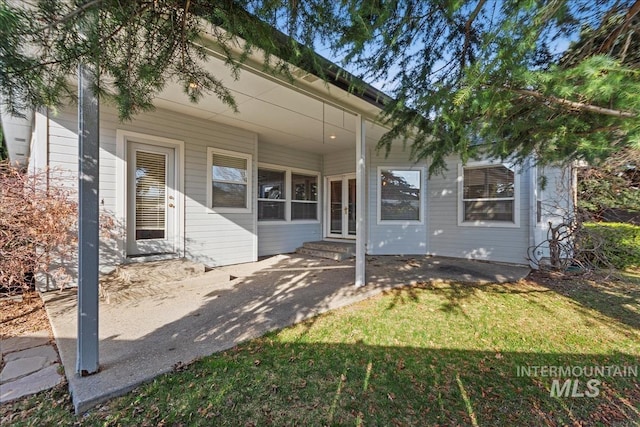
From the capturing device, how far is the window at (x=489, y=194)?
6.26 metres

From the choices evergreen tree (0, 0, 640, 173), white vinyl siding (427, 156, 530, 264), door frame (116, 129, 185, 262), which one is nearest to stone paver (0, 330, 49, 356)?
door frame (116, 129, 185, 262)

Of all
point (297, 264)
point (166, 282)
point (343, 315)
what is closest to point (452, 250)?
point (297, 264)

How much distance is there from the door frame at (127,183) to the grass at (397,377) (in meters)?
2.99

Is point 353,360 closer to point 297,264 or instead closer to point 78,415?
point 78,415

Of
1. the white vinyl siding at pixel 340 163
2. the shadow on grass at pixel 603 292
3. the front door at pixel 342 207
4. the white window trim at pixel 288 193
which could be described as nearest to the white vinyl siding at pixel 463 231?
the shadow on grass at pixel 603 292

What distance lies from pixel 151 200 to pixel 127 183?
46 centimetres

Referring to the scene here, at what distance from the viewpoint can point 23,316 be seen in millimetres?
3275

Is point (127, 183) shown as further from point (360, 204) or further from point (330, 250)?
point (330, 250)

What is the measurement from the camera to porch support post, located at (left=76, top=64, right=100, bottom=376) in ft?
6.36

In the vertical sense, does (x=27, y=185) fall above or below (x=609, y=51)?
below

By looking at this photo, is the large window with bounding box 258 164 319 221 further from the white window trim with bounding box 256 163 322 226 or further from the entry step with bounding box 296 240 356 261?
the entry step with bounding box 296 240 356 261

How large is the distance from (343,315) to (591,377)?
87.9 inches

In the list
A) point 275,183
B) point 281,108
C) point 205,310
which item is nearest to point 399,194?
point 275,183

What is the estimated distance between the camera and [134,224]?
15.3ft
